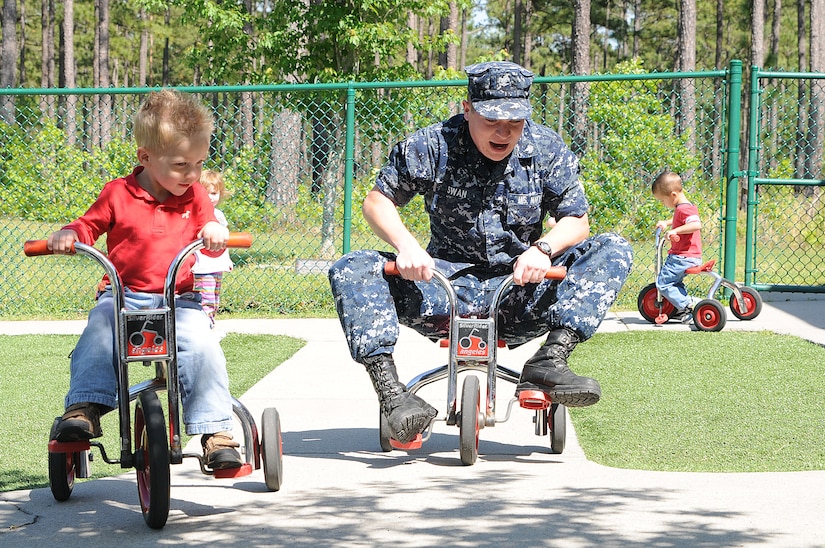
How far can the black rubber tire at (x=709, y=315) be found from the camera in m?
8.56

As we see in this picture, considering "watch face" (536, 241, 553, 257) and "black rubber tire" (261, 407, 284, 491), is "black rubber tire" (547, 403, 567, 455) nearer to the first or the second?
"watch face" (536, 241, 553, 257)

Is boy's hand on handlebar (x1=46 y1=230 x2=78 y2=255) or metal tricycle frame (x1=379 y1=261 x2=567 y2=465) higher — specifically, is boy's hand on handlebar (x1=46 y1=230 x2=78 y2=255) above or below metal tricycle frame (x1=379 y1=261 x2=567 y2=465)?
above

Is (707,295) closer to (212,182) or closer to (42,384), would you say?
(212,182)

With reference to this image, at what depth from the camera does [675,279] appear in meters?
9.09

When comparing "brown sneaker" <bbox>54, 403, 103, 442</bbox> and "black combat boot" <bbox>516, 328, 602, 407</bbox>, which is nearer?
"brown sneaker" <bbox>54, 403, 103, 442</bbox>

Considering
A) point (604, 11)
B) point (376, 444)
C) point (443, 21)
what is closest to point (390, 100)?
point (376, 444)

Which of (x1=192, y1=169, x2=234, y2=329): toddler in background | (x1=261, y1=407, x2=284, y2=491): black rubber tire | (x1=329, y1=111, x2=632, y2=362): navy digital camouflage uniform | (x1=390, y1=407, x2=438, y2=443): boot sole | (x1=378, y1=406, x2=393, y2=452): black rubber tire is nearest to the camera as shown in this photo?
(x1=261, y1=407, x2=284, y2=491): black rubber tire

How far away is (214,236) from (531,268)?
121cm

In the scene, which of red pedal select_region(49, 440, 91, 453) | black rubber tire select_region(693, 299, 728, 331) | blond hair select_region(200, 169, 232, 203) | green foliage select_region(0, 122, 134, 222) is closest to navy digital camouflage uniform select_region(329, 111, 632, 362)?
red pedal select_region(49, 440, 91, 453)

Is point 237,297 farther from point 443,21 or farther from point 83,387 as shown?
point 443,21

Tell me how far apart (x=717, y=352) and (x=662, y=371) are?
3.00ft

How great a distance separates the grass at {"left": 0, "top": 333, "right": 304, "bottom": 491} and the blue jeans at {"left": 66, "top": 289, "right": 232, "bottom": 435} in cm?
75

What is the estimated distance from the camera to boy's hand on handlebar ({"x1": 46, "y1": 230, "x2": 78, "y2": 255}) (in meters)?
3.54

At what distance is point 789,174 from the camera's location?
11398 mm
